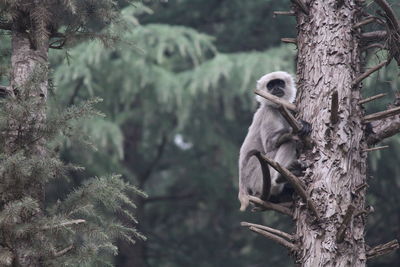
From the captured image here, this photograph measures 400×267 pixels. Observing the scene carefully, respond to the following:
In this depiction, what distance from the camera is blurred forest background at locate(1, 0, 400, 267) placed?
13508 millimetres

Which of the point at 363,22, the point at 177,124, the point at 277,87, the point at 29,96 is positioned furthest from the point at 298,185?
the point at 177,124

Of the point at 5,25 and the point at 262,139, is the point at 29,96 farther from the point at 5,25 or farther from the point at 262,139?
the point at 262,139

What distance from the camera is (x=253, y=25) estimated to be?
1658cm

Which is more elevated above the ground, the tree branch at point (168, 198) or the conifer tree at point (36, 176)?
Result: the conifer tree at point (36, 176)

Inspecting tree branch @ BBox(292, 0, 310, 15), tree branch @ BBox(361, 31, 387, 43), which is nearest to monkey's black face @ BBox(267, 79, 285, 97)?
tree branch @ BBox(361, 31, 387, 43)

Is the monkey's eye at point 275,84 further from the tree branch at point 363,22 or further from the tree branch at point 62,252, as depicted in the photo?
the tree branch at point 62,252

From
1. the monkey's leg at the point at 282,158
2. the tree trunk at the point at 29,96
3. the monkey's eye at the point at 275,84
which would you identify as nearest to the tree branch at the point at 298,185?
the monkey's leg at the point at 282,158

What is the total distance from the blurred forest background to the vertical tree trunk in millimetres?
6329

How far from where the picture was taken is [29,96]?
5.37 m

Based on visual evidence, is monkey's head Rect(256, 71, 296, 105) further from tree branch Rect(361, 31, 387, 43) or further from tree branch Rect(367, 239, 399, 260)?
tree branch Rect(367, 239, 399, 260)

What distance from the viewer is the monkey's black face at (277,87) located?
25.4 feet

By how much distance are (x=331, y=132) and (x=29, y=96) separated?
2.09m

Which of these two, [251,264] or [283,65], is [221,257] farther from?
[283,65]

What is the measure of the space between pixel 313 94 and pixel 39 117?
6.30ft
